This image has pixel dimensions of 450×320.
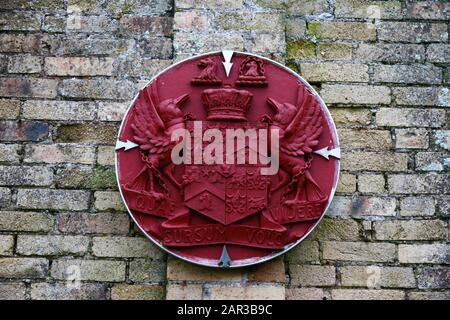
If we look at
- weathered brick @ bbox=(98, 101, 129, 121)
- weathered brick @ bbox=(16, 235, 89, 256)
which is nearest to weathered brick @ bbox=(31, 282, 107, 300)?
weathered brick @ bbox=(16, 235, 89, 256)

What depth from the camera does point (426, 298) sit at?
11.9 ft

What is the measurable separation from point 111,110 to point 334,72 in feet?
4.43

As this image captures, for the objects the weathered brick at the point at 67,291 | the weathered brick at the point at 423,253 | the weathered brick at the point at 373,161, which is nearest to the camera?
the weathered brick at the point at 67,291

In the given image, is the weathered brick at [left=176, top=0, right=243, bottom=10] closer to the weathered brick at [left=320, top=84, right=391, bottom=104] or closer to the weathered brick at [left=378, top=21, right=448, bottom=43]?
the weathered brick at [left=320, top=84, right=391, bottom=104]

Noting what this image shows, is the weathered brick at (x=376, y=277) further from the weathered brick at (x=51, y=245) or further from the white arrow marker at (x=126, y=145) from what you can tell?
the weathered brick at (x=51, y=245)

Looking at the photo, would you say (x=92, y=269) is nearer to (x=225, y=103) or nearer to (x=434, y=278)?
(x=225, y=103)

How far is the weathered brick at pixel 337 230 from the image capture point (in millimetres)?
3650

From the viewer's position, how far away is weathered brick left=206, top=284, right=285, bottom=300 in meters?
3.44

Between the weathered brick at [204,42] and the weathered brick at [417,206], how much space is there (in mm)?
1316

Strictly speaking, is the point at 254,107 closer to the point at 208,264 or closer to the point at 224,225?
the point at 224,225

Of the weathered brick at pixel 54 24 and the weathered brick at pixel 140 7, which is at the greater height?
the weathered brick at pixel 140 7

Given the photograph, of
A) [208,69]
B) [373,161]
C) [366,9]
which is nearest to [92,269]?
[208,69]

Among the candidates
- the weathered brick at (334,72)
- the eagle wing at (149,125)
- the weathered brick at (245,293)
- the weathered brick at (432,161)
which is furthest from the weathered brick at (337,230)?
the eagle wing at (149,125)

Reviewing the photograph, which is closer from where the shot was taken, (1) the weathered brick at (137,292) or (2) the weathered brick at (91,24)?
(1) the weathered brick at (137,292)
